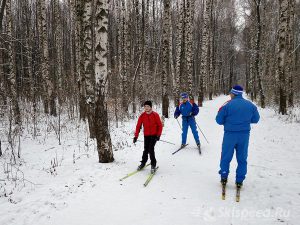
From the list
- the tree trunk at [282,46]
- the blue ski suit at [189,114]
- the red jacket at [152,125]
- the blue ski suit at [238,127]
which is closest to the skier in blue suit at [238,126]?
the blue ski suit at [238,127]

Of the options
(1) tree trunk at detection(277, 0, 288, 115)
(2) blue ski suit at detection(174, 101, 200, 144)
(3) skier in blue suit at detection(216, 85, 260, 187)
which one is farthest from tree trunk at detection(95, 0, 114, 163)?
(1) tree trunk at detection(277, 0, 288, 115)

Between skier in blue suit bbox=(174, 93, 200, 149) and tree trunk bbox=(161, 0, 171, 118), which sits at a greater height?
tree trunk bbox=(161, 0, 171, 118)

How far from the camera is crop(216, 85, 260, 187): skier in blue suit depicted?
5.07 meters

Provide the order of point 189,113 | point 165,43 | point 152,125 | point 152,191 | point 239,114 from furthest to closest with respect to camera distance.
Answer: point 165,43 → point 189,113 → point 152,125 → point 152,191 → point 239,114

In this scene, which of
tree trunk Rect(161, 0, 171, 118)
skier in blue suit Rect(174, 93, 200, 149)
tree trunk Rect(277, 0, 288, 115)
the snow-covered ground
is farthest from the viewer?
tree trunk Rect(161, 0, 171, 118)

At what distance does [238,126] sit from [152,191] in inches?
90.7

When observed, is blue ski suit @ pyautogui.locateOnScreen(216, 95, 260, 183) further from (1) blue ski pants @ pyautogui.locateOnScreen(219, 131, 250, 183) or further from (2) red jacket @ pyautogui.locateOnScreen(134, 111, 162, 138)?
(2) red jacket @ pyautogui.locateOnScreen(134, 111, 162, 138)

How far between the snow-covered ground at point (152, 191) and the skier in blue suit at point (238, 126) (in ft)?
1.95

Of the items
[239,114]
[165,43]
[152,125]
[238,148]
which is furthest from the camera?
[165,43]

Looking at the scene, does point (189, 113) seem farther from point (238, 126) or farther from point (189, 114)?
point (238, 126)

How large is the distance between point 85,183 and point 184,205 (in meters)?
2.35

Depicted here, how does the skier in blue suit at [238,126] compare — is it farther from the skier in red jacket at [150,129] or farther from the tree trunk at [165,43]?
the tree trunk at [165,43]

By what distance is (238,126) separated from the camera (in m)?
5.07

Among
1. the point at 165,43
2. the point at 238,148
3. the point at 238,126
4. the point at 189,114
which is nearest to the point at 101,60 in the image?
the point at 189,114
